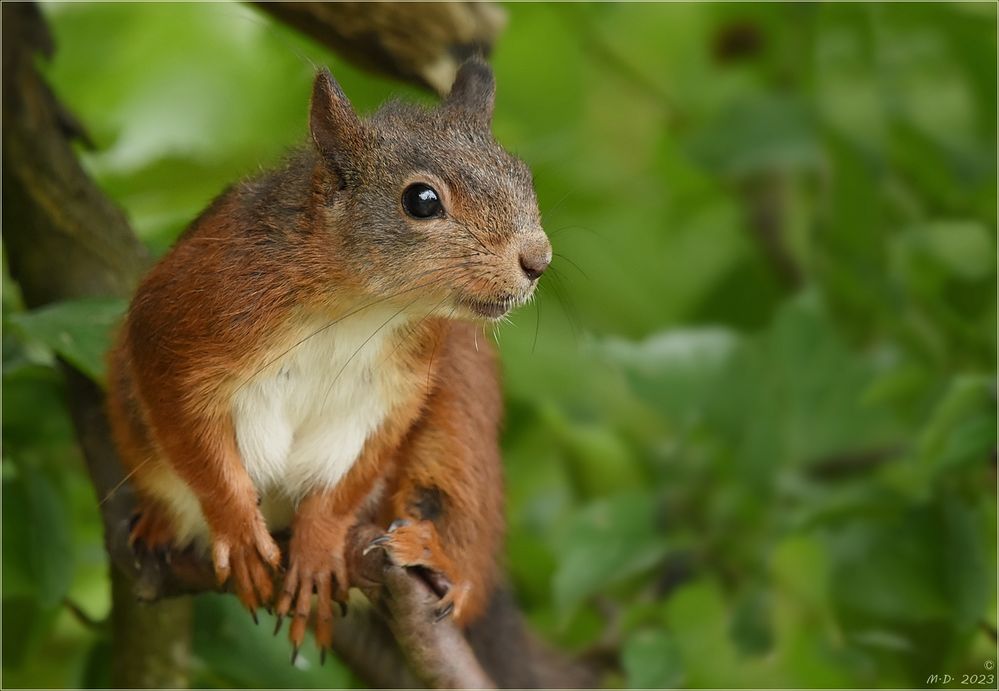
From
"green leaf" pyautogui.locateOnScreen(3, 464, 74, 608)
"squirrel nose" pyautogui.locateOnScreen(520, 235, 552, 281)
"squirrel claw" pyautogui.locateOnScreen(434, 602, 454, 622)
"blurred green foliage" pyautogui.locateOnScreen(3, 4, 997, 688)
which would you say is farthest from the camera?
"blurred green foliage" pyautogui.locateOnScreen(3, 4, 997, 688)

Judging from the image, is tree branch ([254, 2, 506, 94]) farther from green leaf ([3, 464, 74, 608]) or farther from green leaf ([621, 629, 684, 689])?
green leaf ([621, 629, 684, 689])

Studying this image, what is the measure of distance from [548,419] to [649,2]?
122 cm

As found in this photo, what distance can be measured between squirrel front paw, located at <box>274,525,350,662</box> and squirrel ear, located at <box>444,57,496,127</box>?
20.7 inches

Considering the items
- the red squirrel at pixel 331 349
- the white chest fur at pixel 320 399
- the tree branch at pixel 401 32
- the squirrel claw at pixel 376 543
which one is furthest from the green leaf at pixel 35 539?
the tree branch at pixel 401 32

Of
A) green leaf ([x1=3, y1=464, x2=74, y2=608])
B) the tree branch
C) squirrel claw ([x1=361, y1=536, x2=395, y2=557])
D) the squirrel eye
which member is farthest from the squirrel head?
green leaf ([x1=3, y1=464, x2=74, y2=608])

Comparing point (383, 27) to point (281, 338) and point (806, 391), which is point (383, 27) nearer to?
point (281, 338)

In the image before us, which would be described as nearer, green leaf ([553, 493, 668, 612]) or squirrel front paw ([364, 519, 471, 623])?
squirrel front paw ([364, 519, 471, 623])

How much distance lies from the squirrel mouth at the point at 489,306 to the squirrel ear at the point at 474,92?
224mm

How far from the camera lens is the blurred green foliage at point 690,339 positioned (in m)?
1.96

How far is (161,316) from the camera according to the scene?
1532mm

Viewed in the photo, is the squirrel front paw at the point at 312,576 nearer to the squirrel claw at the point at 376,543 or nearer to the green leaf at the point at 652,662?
the squirrel claw at the point at 376,543

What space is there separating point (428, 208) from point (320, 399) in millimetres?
294

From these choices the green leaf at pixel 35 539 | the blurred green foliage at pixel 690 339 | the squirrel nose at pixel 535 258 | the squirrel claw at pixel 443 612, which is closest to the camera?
the squirrel nose at pixel 535 258

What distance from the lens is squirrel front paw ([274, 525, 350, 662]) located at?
156cm
